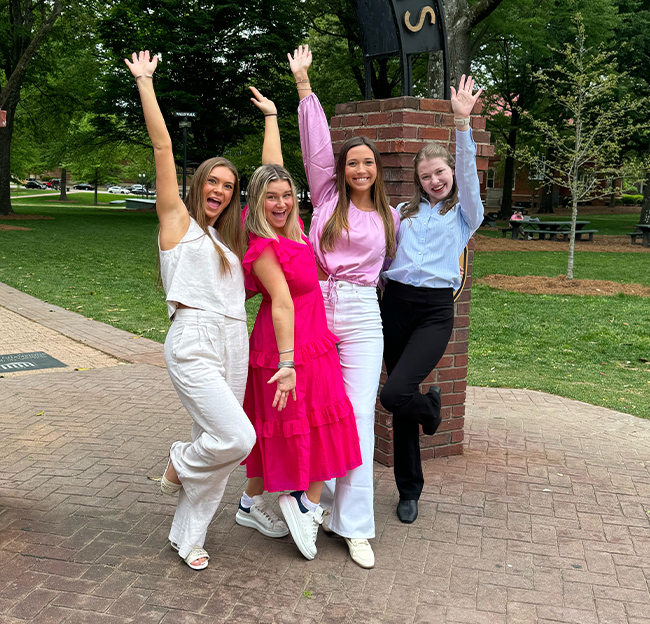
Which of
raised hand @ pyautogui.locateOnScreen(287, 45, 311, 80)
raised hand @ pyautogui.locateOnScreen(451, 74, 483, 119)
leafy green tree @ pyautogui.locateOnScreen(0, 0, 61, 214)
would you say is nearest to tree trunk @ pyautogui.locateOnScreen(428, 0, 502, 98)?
raised hand @ pyautogui.locateOnScreen(287, 45, 311, 80)

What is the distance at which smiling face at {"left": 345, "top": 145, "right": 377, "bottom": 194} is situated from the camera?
349 cm

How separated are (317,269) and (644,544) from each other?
7.10 ft

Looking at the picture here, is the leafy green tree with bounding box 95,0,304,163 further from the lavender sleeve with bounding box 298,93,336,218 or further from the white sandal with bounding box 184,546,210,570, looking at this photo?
the white sandal with bounding box 184,546,210,570

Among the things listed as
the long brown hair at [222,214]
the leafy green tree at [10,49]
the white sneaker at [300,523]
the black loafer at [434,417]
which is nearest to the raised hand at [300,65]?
the long brown hair at [222,214]

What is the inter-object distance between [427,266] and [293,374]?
0.94 m

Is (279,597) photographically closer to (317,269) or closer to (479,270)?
(317,269)

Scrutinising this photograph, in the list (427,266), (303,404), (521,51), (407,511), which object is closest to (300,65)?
(427,266)

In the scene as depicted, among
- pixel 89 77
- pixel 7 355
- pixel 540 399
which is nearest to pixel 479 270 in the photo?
pixel 540 399

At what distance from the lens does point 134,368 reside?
284 inches

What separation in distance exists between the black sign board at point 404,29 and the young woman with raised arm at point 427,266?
910 mm

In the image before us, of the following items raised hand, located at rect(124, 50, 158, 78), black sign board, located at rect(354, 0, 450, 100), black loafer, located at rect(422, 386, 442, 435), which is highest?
black sign board, located at rect(354, 0, 450, 100)

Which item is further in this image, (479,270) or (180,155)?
(180,155)

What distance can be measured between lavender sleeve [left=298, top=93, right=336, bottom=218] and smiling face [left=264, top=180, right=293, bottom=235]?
1.34 ft

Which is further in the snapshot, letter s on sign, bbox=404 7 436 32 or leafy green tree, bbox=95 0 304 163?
leafy green tree, bbox=95 0 304 163
